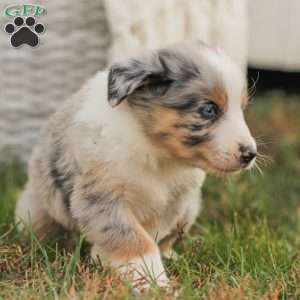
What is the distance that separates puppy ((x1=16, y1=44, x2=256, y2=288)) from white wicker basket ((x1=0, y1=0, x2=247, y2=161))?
1.46m

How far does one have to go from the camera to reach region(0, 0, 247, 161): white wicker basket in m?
5.90

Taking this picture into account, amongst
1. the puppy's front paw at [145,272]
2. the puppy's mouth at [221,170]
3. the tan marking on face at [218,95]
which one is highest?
the tan marking on face at [218,95]

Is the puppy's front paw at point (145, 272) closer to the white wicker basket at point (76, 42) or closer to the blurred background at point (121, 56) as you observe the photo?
the blurred background at point (121, 56)

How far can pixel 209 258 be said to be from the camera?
14.6 feet

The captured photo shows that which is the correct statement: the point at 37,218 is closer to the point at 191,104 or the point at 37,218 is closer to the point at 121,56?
the point at 191,104

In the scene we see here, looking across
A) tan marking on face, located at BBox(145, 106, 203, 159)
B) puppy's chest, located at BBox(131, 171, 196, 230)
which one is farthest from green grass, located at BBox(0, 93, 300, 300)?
tan marking on face, located at BBox(145, 106, 203, 159)

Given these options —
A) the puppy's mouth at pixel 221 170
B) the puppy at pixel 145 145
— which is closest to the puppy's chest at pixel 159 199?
the puppy at pixel 145 145

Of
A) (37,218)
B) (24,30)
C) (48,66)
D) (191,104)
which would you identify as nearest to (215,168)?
(191,104)

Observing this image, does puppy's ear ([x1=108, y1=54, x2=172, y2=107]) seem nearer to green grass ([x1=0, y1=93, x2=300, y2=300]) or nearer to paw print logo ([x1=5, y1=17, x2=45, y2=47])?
green grass ([x1=0, y1=93, x2=300, y2=300])

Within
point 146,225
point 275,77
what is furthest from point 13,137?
point 275,77

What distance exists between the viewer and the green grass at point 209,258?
3744 mm

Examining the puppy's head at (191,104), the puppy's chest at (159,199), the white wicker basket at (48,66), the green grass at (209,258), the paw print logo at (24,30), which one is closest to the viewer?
the green grass at (209,258)

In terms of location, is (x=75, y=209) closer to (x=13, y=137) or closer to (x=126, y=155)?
(x=126, y=155)

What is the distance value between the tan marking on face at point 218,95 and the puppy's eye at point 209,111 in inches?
0.9
